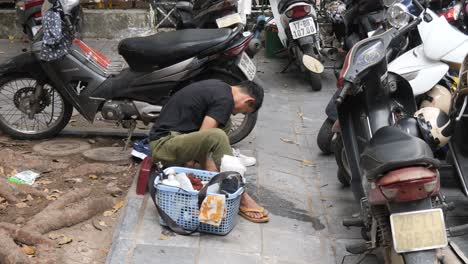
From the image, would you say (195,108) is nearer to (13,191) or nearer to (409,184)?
(13,191)

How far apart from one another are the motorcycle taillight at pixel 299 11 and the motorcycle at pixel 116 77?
7.20ft

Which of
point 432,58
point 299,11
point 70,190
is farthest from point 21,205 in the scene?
point 299,11

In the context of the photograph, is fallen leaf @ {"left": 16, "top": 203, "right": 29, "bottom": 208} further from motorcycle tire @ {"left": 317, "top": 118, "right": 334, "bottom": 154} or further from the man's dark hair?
motorcycle tire @ {"left": 317, "top": 118, "right": 334, "bottom": 154}

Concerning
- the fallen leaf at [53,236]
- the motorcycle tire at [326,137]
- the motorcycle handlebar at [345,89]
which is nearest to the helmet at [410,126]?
the motorcycle handlebar at [345,89]

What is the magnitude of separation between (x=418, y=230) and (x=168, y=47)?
123 inches

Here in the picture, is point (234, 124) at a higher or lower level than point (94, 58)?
lower

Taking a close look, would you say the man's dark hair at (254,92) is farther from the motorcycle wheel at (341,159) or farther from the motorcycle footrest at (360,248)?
the motorcycle footrest at (360,248)

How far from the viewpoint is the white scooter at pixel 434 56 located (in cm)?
524

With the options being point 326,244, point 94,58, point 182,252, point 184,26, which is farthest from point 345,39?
point 182,252

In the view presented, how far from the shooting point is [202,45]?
5.76 meters

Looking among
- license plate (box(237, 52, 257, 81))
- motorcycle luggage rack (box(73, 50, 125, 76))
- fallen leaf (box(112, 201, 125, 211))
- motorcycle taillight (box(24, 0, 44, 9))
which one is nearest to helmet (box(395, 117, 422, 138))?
license plate (box(237, 52, 257, 81))

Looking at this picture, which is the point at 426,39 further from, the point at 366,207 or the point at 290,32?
the point at 290,32

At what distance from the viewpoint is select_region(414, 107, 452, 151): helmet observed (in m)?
4.59

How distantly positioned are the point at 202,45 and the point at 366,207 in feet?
8.02
